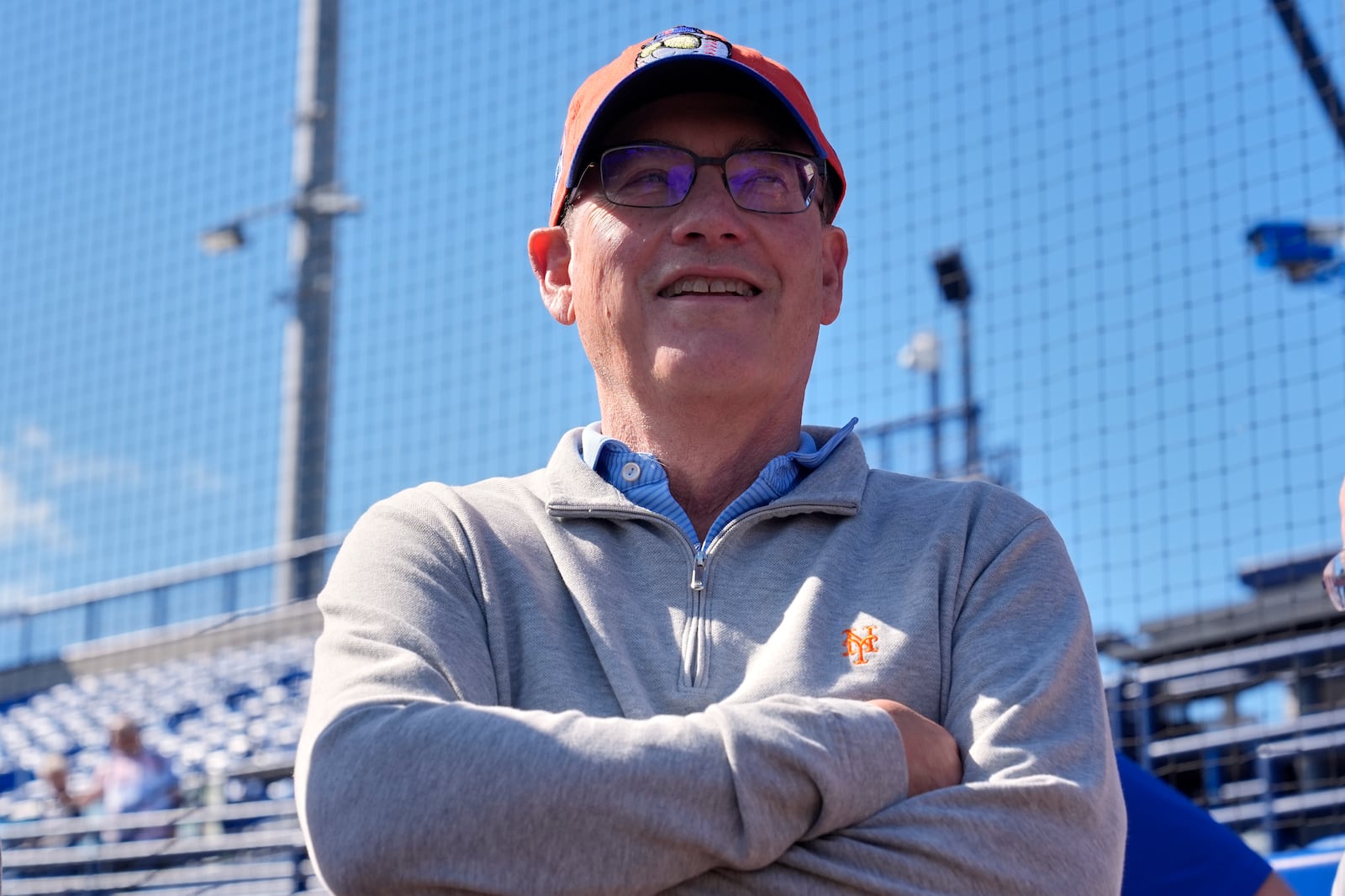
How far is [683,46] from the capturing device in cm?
170

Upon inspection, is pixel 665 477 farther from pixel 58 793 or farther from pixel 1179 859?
pixel 58 793

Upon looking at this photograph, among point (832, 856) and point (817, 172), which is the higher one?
point (817, 172)

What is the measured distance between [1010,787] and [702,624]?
0.34 m

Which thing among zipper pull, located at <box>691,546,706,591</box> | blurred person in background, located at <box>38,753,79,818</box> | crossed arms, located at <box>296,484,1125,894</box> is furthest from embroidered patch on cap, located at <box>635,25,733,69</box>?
blurred person in background, located at <box>38,753,79,818</box>

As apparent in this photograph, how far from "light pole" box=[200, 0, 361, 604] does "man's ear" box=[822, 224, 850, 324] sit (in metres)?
7.12

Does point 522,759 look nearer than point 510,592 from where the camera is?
Yes

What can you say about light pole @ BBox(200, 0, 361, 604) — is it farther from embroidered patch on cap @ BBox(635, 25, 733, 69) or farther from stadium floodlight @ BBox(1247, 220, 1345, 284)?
embroidered patch on cap @ BBox(635, 25, 733, 69)

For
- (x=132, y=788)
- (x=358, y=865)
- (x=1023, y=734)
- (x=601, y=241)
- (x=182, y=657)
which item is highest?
(x=601, y=241)

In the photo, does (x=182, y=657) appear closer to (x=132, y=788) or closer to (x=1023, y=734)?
(x=132, y=788)

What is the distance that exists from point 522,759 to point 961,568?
50 centimetres

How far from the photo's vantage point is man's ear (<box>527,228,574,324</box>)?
6.10 feet

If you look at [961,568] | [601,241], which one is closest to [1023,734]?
[961,568]

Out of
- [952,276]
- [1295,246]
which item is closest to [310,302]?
[952,276]

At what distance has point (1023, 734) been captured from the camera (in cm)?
137
